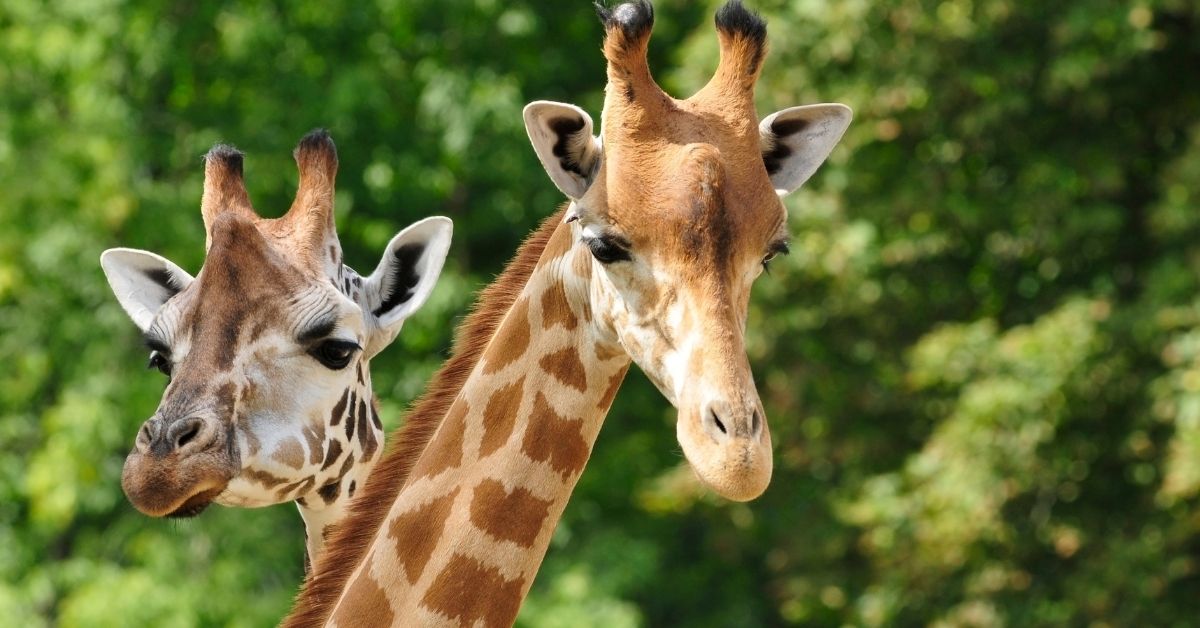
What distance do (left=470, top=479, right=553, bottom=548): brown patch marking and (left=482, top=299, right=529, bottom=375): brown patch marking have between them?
13.6 inches

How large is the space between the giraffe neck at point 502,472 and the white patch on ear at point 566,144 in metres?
0.21

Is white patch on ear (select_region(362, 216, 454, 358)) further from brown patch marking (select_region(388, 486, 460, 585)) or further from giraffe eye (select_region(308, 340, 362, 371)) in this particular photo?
brown patch marking (select_region(388, 486, 460, 585))

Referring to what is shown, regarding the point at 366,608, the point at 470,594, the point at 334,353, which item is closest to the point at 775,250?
the point at 470,594

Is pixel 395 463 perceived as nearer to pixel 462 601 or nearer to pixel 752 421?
pixel 462 601

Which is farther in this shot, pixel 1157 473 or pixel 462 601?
pixel 1157 473

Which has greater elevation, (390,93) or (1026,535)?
(390,93)

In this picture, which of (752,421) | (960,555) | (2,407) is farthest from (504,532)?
(2,407)

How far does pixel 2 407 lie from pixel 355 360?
11229 millimetres

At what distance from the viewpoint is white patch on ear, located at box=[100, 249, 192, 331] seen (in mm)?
5746

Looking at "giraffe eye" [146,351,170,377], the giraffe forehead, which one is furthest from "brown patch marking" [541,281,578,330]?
"giraffe eye" [146,351,170,377]

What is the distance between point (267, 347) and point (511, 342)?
814mm

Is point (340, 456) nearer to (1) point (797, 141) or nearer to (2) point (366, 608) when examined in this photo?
(2) point (366, 608)

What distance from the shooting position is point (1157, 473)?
14898mm

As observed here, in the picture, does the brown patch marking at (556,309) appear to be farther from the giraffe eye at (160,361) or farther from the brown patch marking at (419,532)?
the giraffe eye at (160,361)
